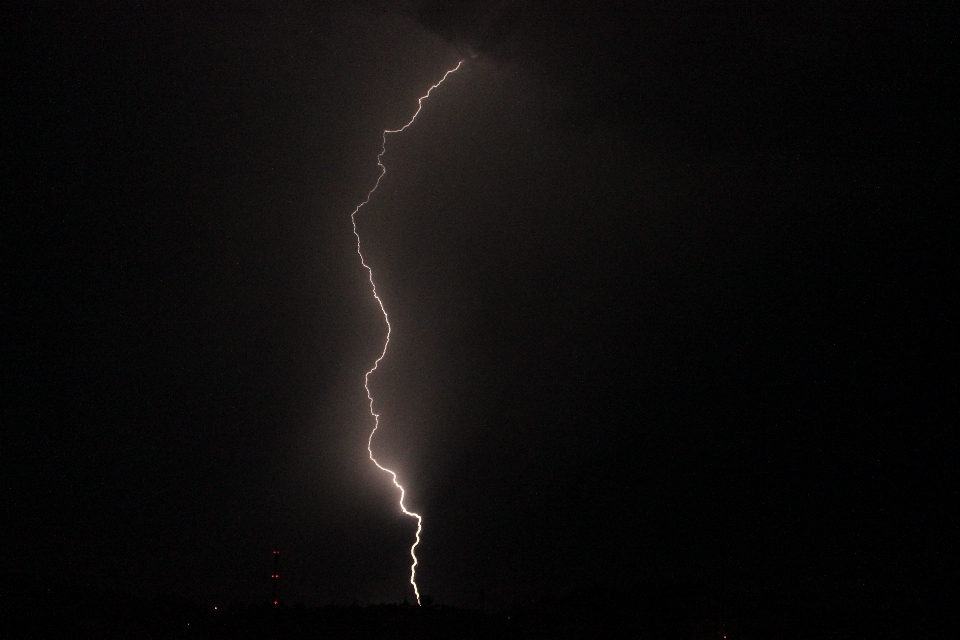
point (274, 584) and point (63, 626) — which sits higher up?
point (274, 584)

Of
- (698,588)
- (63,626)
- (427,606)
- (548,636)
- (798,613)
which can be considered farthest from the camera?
(698,588)

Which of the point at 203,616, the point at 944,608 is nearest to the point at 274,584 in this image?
the point at 203,616

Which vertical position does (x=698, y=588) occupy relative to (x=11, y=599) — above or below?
above

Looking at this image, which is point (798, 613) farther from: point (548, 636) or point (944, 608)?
point (548, 636)

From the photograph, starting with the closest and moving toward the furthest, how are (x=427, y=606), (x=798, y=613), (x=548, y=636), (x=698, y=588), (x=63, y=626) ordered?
1. (x=63, y=626)
2. (x=548, y=636)
3. (x=798, y=613)
4. (x=427, y=606)
5. (x=698, y=588)

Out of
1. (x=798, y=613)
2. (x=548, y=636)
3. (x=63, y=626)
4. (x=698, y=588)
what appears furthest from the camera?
(x=698, y=588)

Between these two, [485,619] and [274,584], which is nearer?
[485,619]

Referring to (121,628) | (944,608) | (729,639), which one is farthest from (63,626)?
(944,608)

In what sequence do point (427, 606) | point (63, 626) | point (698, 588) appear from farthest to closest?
point (698, 588), point (427, 606), point (63, 626)

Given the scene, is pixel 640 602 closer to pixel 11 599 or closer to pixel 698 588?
pixel 698 588
